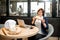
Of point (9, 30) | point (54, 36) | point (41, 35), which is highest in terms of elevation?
point (9, 30)

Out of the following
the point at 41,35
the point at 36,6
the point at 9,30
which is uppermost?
the point at 36,6

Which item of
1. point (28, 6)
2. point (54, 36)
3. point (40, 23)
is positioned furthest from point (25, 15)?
point (40, 23)

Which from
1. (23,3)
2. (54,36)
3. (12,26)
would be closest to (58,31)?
(54,36)

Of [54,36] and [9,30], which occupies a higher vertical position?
[9,30]

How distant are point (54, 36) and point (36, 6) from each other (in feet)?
3.76

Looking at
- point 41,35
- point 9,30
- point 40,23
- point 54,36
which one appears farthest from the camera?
point 54,36

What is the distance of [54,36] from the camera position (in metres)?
4.66

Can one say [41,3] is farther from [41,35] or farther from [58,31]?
[41,35]

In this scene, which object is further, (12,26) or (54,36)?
(54,36)

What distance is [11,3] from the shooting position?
4.90 meters

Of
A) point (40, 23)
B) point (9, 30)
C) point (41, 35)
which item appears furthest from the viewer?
point (40, 23)

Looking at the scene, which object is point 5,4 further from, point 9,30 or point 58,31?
point 9,30

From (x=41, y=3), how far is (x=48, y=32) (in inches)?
71.6

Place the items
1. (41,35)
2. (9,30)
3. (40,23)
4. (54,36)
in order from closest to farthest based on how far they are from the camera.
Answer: (9,30) → (41,35) → (40,23) → (54,36)
